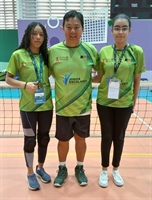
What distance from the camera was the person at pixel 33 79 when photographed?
1.84m

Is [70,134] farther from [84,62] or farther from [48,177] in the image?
[84,62]

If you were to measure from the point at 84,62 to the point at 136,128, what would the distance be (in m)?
2.30

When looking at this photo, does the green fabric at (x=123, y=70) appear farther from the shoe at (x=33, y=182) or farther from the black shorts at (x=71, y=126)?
the shoe at (x=33, y=182)

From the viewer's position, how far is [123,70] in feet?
6.18

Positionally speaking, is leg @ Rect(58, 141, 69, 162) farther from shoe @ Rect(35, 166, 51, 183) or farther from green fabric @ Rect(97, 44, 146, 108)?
green fabric @ Rect(97, 44, 146, 108)

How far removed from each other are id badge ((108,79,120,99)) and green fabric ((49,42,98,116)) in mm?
195

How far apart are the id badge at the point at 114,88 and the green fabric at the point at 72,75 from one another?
7.7 inches

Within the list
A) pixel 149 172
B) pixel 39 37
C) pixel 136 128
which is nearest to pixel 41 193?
pixel 149 172

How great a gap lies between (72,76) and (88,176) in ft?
3.68

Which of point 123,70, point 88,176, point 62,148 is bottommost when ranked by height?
point 88,176

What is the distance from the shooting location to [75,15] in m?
1.80

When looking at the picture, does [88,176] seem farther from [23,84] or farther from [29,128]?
[23,84]

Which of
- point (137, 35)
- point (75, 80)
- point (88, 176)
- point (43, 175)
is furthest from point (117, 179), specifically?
point (137, 35)

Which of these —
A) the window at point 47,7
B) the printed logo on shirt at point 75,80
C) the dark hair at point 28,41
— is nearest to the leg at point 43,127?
the printed logo on shirt at point 75,80
